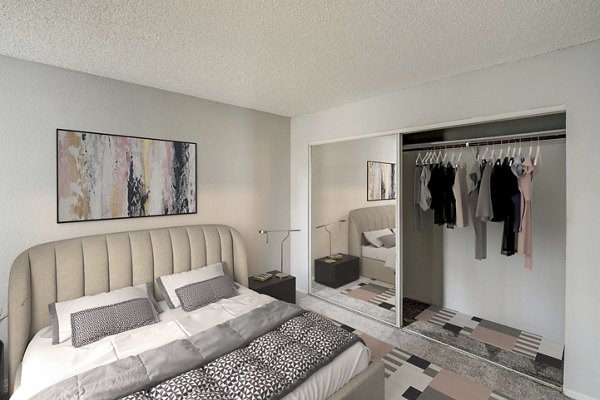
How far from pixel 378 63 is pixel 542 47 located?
1.13m

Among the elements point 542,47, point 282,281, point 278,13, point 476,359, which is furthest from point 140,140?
point 476,359

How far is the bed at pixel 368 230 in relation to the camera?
3184mm

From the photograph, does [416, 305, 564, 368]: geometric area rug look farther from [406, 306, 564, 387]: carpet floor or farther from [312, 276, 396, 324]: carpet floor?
[312, 276, 396, 324]: carpet floor

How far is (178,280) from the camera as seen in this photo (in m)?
2.67

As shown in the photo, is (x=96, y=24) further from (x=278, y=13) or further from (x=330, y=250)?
(x=330, y=250)

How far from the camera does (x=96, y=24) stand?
1769mm

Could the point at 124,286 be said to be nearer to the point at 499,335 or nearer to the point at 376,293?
the point at 376,293

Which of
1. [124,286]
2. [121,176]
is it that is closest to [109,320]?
[124,286]

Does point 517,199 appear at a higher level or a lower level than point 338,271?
higher

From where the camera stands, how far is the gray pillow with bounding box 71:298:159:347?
6.40 feet

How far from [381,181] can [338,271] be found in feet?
4.32

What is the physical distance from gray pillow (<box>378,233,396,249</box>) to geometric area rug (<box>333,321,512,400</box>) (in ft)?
3.45

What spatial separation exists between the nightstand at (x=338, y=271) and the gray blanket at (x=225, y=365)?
5.48 ft

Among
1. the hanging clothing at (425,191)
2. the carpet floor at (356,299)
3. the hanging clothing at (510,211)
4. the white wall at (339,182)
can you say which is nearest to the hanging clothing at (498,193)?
the hanging clothing at (510,211)
